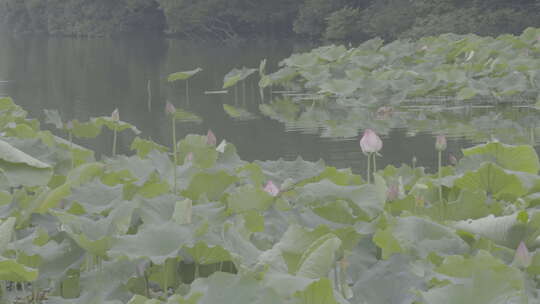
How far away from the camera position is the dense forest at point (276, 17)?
49.6 feet

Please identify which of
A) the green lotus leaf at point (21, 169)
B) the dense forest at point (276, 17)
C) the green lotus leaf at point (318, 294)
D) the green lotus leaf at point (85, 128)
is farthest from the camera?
the dense forest at point (276, 17)

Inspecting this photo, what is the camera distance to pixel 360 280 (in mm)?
1173

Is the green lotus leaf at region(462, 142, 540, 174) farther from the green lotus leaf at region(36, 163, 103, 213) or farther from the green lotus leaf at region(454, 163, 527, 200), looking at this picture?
the green lotus leaf at region(36, 163, 103, 213)

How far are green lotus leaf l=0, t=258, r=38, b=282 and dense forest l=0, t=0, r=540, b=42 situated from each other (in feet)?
45.9

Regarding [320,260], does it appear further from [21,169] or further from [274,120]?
[274,120]

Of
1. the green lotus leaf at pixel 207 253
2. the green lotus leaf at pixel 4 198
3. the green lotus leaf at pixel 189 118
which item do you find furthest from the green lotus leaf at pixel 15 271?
the green lotus leaf at pixel 189 118

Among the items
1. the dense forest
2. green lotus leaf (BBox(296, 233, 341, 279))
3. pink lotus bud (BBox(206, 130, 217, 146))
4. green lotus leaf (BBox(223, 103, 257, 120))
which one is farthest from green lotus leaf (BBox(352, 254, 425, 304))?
the dense forest

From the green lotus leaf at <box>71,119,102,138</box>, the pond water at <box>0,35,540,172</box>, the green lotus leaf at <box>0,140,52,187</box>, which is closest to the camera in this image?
the green lotus leaf at <box>0,140,52,187</box>

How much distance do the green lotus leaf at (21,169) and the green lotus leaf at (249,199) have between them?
1.01ft

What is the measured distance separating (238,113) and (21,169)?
5.15 metres

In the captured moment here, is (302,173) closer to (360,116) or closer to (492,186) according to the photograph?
(492,186)

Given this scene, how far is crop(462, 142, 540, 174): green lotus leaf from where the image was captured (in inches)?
69.6

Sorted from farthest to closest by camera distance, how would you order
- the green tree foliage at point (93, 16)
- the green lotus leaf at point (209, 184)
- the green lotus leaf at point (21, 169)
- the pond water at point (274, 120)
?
the green tree foliage at point (93, 16) → the pond water at point (274, 120) → the green lotus leaf at point (209, 184) → the green lotus leaf at point (21, 169)

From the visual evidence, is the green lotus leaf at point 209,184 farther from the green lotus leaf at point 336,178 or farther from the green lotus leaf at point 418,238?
the green lotus leaf at point 418,238
